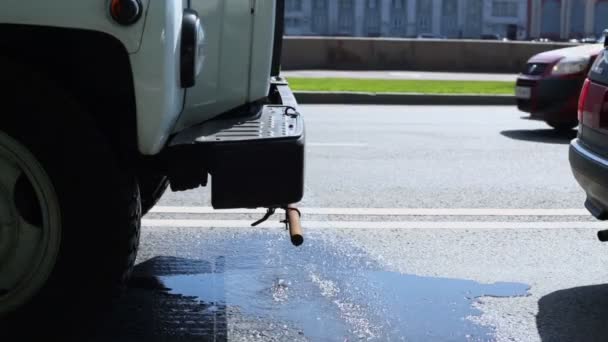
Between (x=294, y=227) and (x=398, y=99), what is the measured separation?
12.6 meters

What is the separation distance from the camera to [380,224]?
6281mm

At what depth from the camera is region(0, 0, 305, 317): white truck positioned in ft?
10.8

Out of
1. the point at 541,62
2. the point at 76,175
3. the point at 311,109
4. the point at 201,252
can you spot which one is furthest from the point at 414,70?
the point at 76,175

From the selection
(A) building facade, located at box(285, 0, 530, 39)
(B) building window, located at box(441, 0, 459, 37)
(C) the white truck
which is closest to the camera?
(C) the white truck

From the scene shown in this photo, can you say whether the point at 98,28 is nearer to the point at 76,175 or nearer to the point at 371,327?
the point at 76,175

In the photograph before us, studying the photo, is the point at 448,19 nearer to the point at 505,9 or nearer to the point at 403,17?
the point at 403,17

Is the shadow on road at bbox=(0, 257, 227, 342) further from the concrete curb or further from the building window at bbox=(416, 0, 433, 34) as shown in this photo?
the building window at bbox=(416, 0, 433, 34)

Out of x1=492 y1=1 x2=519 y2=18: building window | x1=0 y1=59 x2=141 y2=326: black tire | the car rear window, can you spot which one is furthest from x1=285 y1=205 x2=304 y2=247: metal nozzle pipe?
x1=492 y1=1 x2=519 y2=18: building window

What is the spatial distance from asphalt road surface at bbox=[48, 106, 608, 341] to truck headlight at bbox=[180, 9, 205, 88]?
1.46 ft

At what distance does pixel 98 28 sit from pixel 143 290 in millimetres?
1739

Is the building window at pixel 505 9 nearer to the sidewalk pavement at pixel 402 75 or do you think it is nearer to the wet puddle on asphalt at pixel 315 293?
the sidewalk pavement at pixel 402 75

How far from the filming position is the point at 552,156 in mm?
9758

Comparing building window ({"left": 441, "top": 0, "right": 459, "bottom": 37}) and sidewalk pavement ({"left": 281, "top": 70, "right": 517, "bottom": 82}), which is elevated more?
building window ({"left": 441, "top": 0, "right": 459, "bottom": 37})

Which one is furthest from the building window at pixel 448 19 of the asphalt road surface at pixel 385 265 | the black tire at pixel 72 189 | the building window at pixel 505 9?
the black tire at pixel 72 189
